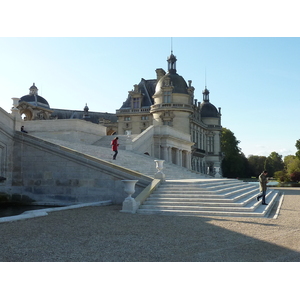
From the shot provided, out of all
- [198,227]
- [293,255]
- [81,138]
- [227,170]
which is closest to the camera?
[293,255]

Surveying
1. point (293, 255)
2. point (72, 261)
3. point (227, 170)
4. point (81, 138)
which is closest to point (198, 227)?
point (293, 255)

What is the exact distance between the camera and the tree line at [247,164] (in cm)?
5375

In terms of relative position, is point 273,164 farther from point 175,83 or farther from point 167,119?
point 167,119

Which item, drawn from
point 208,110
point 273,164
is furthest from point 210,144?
point 273,164

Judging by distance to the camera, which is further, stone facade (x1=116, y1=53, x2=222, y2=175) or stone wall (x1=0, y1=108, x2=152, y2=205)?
stone facade (x1=116, y1=53, x2=222, y2=175)

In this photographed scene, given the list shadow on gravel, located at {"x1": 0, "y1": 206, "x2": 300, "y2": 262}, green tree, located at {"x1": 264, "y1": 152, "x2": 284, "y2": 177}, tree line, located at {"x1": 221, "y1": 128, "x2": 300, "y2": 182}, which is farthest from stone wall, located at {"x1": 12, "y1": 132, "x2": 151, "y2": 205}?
green tree, located at {"x1": 264, "y1": 152, "x2": 284, "y2": 177}

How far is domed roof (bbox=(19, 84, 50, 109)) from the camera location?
4943 cm

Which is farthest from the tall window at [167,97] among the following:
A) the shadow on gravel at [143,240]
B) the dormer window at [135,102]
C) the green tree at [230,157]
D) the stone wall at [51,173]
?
the shadow on gravel at [143,240]

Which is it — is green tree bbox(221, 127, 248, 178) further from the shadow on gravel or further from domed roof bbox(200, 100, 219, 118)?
the shadow on gravel

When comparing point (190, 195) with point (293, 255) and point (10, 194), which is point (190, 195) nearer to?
point (293, 255)

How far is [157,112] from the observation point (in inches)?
1987

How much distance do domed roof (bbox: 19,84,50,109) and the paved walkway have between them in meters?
40.0

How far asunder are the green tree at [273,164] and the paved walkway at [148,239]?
76605mm

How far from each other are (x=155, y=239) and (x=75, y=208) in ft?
21.7
